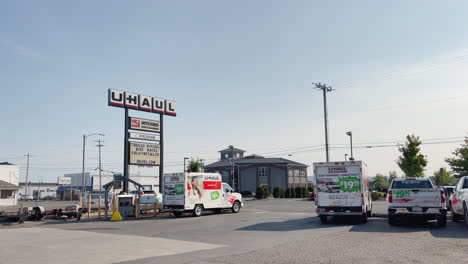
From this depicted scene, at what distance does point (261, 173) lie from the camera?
3162 inches

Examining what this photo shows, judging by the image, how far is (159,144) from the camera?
3291cm

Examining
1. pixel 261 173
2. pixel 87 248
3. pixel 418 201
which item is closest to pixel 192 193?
pixel 87 248

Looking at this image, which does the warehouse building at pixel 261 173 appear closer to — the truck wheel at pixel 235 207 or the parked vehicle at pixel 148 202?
the parked vehicle at pixel 148 202

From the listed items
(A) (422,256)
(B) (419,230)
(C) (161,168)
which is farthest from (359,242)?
(C) (161,168)

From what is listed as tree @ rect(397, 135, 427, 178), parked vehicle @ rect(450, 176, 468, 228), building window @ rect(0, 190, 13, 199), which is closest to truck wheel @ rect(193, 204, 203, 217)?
parked vehicle @ rect(450, 176, 468, 228)

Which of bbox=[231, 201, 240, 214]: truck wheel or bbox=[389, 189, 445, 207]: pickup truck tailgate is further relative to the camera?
bbox=[231, 201, 240, 214]: truck wheel

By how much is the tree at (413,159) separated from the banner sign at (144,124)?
88.6 ft

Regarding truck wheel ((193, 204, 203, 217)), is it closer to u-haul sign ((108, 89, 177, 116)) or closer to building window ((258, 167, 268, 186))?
u-haul sign ((108, 89, 177, 116))

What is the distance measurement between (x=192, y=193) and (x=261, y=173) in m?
57.0

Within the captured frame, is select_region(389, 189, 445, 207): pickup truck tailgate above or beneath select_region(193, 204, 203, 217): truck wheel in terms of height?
above

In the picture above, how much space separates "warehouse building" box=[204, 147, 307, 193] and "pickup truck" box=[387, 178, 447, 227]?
62.4 m

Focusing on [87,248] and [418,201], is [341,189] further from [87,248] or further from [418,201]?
[87,248]

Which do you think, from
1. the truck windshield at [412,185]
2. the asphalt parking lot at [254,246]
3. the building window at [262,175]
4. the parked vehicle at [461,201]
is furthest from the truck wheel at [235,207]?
the building window at [262,175]

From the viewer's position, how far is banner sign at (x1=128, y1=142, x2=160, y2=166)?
3071 cm
